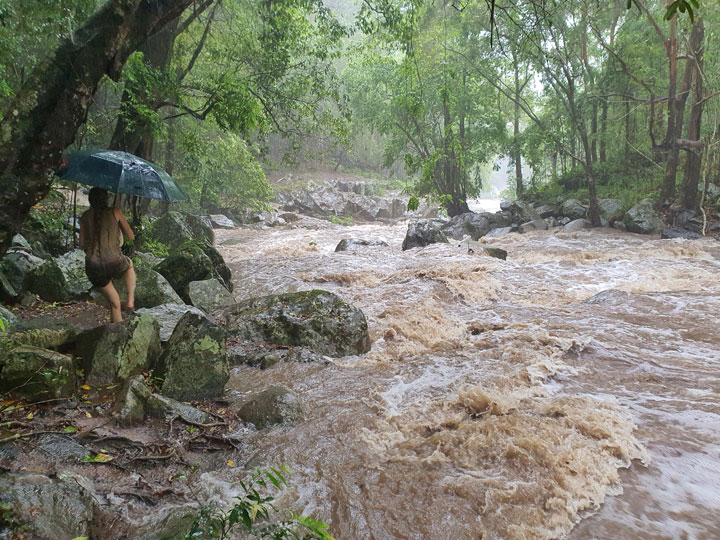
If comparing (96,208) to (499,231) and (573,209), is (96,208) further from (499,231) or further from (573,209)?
(573,209)

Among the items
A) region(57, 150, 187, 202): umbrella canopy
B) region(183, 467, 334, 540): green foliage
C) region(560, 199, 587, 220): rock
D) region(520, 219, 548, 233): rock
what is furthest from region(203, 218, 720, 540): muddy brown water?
region(560, 199, 587, 220): rock

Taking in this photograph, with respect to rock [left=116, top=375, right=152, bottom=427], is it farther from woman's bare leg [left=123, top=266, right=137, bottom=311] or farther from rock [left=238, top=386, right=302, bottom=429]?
woman's bare leg [left=123, top=266, right=137, bottom=311]

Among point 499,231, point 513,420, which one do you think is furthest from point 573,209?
point 513,420

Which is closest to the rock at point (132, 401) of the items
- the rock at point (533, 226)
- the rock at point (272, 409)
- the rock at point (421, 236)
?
the rock at point (272, 409)

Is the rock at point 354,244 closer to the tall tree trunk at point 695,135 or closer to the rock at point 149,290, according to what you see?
the rock at point 149,290

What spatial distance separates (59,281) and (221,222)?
1737 centimetres

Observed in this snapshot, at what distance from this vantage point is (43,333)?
13.5ft

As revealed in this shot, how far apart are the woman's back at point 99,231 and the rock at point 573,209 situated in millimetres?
18904

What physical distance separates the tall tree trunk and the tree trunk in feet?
57.7

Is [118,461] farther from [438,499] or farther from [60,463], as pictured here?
[438,499]

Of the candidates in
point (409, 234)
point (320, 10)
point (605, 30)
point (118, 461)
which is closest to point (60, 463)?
point (118, 461)

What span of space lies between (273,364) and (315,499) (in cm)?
246

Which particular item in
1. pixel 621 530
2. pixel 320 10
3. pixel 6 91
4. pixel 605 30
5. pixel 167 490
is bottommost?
pixel 621 530

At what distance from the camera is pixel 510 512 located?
2760 mm
